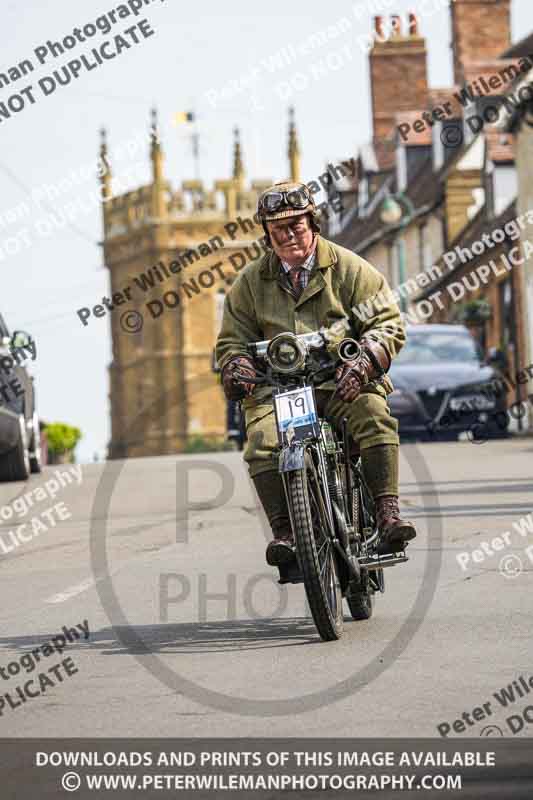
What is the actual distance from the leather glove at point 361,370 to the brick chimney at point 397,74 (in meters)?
57.8

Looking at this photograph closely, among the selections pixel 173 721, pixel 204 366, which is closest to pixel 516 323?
pixel 173 721

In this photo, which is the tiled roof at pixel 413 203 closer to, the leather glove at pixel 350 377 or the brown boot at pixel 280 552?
the leather glove at pixel 350 377

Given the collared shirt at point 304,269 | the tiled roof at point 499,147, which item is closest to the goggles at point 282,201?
the collared shirt at point 304,269

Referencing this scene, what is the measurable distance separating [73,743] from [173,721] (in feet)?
1.42

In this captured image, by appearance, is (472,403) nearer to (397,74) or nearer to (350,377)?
(350,377)

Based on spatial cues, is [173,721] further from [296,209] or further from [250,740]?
[296,209]

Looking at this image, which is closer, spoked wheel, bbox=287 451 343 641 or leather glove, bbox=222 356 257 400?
spoked wheel, bbox=287 451 343 641

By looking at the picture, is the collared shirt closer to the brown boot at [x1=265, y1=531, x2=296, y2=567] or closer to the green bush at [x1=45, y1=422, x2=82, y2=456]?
the brown boot at [x1=265, y1=531, x2=296, y2=567]

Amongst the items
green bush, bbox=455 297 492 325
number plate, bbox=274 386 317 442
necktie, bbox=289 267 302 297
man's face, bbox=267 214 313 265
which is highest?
green bush, bbox=455 297 492 325

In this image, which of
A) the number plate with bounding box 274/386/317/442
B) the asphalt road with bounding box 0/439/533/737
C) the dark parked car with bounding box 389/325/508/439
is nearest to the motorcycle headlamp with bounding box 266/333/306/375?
the number plate with bounding box 274/386/317/442

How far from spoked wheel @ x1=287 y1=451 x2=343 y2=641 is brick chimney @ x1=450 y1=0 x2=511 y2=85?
159 ft

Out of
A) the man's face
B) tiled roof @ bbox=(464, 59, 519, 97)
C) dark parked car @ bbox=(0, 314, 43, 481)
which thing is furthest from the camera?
tiled roof @ bbox=(464, 59, 519, 97)

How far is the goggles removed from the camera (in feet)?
25.6

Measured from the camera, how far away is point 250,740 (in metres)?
5.52
